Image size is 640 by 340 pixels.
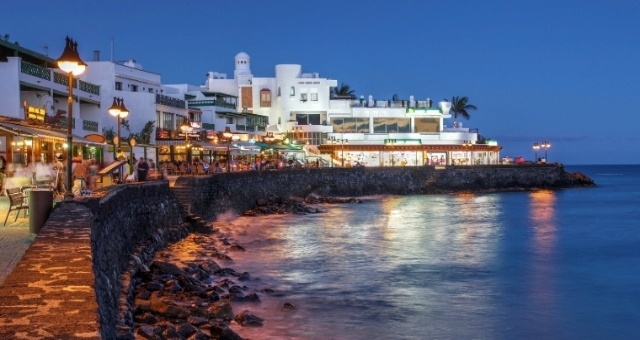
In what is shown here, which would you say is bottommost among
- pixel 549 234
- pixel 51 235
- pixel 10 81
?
pixel 549 234

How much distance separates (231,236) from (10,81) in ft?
38.5

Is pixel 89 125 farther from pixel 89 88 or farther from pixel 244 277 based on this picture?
pixel 244 277

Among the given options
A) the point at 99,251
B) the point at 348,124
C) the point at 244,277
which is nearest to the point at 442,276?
the point at 244,277

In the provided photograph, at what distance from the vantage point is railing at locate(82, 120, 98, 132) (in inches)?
1607

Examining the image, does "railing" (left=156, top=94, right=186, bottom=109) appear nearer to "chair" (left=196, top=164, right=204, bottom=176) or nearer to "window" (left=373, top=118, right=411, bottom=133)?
"chair" (left=196, top=164, right=204, bottom=176)

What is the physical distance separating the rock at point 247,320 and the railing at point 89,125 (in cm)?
2789

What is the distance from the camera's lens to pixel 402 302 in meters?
18.4

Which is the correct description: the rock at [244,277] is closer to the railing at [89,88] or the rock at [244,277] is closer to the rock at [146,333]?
the rock at [146,333]

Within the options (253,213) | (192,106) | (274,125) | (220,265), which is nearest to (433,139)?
(274,125)

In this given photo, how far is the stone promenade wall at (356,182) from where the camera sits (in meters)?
38.8

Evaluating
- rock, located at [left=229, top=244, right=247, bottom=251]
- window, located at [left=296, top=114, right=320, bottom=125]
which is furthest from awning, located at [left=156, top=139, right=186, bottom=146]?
window, located at [left=296, top=114, right=320, bottom=125]

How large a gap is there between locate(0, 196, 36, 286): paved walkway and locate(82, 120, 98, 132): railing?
2323 centimetres

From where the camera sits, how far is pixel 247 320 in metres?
15.3

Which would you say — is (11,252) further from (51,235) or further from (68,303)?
(68,303)
